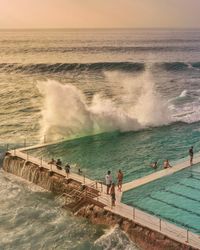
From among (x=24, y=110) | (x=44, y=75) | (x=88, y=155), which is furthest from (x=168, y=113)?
(x=44, y=75)

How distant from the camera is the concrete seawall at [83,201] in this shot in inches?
647

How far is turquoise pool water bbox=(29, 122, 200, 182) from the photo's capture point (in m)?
25.0

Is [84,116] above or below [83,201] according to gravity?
above

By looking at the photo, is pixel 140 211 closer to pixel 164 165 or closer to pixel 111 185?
pixel 111 185

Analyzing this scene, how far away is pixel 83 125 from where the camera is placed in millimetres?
34250

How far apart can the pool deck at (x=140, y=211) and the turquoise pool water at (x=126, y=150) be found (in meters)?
0.89

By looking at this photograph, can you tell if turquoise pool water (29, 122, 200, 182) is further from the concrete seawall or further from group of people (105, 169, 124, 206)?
the concrete seawall

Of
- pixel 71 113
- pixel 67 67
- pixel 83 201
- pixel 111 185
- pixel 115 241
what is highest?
pixel 71 113

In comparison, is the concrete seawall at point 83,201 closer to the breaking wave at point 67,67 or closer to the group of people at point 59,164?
the group of people at point 59,164

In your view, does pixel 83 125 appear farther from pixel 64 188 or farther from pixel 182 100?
pixel 182 100

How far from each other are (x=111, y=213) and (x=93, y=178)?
475cm

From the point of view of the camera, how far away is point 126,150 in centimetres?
2875

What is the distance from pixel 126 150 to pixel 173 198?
30.0 feet

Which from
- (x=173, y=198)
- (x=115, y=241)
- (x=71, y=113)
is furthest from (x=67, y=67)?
(x=115, y=241)
